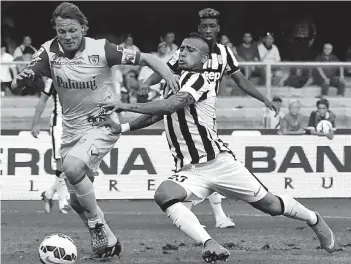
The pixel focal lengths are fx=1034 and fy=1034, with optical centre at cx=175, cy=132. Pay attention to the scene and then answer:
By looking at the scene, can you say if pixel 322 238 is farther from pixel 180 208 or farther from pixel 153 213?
pixel 153 213

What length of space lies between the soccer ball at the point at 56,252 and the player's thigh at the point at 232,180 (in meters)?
1.33

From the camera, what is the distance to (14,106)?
18641 millimetres

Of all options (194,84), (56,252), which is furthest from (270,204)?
(56,252)

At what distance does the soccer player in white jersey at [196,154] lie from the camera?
865cm

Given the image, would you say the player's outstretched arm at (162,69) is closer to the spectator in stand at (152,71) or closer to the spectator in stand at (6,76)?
the spectator in stand at (152,71)

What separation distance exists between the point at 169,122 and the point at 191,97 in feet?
1.22

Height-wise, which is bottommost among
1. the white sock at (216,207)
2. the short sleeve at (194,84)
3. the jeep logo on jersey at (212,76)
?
the white sock at (216,207)

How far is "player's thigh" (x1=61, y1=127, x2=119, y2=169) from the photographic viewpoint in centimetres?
934

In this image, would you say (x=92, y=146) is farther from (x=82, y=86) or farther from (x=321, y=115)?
(x=321, y=115)

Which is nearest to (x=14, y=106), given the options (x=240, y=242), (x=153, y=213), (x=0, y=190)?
(x=0, y=190)

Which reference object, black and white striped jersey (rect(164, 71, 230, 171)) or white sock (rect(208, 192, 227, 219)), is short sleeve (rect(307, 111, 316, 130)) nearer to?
white sock (rect(208, 192, 227, 219))

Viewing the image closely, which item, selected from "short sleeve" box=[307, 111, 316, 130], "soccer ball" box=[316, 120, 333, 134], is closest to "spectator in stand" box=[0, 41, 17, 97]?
"short sleeve" box=[307, 111, 316, 130]

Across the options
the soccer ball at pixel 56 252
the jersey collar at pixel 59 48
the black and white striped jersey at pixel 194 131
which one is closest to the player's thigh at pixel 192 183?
the black and white striped jersey at pixel 194 131

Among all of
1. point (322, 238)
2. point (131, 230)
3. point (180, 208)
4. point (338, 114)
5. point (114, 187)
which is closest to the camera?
point (180, 208)
